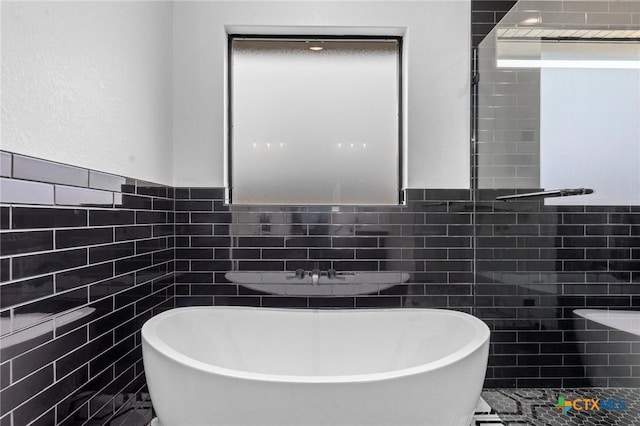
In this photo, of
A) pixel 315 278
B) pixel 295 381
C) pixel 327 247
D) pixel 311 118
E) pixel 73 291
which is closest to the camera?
pixel 295 381

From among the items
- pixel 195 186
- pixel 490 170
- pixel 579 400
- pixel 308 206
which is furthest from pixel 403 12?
pixel 579 400

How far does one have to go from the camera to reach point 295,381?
126 cm

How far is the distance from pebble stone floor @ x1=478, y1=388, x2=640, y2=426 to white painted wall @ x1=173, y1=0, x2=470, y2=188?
4.14ft

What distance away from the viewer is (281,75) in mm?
2494

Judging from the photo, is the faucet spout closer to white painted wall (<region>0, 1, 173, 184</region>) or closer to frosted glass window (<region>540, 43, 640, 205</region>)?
white painted wall (<region>0, 1, 173, 184</region>)

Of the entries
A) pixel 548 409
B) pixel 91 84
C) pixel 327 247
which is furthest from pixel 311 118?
pixel 548 409

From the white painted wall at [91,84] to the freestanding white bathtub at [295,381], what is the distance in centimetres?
85

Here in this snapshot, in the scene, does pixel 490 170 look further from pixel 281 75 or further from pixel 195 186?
pixel 195 186

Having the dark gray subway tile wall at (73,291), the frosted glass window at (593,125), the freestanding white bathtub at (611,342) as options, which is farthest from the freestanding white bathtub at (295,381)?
the frosted glass window at (593,125)

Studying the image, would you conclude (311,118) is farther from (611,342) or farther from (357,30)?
(611,342)

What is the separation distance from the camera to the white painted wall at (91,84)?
1.13m

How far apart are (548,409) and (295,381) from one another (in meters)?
1.39

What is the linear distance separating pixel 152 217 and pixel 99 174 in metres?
0.52

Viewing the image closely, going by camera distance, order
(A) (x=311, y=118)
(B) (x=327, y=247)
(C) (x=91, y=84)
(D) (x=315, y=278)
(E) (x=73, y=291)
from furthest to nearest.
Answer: (A) (x=311, y=118), (B) (x=327, y=247), (D) (x=315, y=278), (C) (x=91, y=84), (E) (x=73, y=291)
